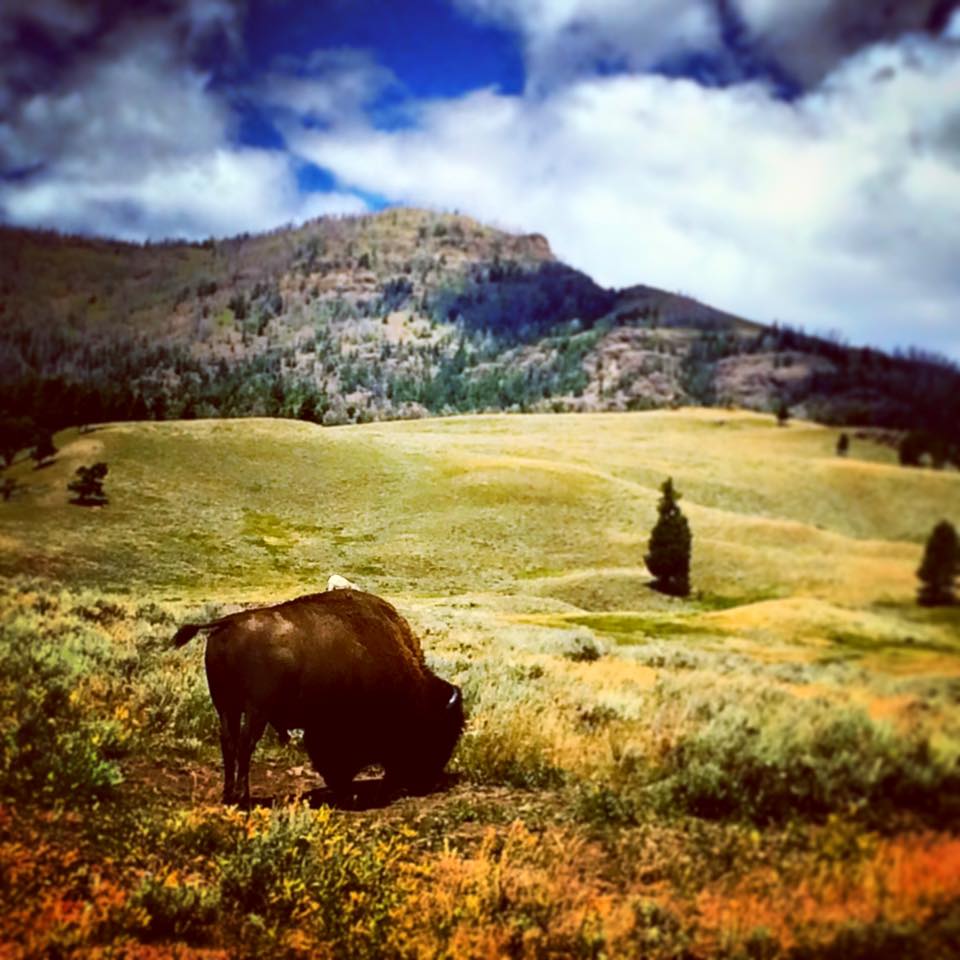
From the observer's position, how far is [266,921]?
455 centimetres

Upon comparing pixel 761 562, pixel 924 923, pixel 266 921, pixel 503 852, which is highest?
pixel 761 562

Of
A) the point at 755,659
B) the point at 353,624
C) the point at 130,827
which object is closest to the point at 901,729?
the point at 755,659

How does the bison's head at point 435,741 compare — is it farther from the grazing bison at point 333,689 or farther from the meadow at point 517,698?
the meadow at point 517,698

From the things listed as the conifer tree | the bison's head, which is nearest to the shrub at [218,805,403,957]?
the bison's head

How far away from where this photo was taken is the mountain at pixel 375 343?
229 inches

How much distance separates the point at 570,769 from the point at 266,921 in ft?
7.03

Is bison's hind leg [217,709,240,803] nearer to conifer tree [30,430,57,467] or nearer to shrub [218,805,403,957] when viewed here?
shrub [218,805,403,957]

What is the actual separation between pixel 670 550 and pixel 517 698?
1.71 metres

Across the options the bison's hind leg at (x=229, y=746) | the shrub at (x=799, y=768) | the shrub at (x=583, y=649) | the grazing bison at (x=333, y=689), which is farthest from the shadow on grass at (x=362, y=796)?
the shrub at (x=799, y=768)

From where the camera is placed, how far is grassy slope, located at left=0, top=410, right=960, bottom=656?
495 cm

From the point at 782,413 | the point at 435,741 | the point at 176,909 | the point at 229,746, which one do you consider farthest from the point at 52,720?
the point at 782,413

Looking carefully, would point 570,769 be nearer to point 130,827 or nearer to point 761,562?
point 761,562

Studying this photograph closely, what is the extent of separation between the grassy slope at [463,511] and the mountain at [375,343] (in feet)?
0.85

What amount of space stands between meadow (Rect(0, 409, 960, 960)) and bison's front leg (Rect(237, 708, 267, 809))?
23 centimetres
